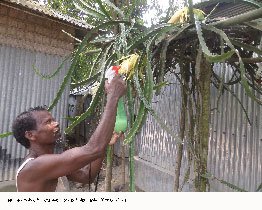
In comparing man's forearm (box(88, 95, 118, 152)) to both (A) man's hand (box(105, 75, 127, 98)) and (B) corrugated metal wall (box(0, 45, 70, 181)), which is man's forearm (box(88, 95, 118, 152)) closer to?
(A) man's hand (box(105, 75, 127, 98))

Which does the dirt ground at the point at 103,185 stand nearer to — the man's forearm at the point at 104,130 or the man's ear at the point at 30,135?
the man's ear at the point at 30,135

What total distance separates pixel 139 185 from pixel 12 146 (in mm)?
2680

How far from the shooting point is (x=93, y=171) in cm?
224

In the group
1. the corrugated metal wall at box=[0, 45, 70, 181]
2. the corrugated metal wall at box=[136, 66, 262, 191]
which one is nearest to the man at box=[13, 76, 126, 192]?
the corrugated metal wall at box=[136, 66, 262, 191]

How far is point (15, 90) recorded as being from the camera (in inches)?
219

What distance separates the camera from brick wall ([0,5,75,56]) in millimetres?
5355

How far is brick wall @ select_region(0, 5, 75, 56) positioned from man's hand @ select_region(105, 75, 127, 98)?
13.1ft

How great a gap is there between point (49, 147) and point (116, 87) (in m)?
0.64

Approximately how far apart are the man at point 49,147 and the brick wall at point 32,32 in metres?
3.73

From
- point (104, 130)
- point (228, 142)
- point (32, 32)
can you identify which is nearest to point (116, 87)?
point (104, 130)

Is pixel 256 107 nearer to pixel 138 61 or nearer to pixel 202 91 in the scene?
pixel 202 91

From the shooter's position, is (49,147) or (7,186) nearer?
(49,147)

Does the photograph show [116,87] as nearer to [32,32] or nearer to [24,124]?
[24,124]
